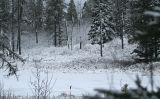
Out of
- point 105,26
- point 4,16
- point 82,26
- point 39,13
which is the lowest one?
point 105,26

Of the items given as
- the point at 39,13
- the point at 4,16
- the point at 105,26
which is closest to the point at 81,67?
the point at 105,26

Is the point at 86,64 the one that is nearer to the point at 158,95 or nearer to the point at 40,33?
the point at 158,95

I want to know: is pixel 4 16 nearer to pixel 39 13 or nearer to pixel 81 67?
pixel 39 13

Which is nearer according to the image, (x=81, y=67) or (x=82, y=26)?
(x=81, y=67)

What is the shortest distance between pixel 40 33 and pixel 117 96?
157 feet

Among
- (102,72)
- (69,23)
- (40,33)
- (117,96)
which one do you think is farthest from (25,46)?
(117,96)

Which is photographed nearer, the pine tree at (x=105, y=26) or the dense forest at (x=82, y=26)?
the dense forest at (x=82, y=26)

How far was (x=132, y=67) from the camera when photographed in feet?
60.4

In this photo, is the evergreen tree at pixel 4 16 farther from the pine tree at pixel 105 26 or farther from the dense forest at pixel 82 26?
the pine tree at pixel 105 26

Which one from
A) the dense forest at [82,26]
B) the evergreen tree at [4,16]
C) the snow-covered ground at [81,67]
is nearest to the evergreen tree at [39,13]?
the dense forest at [82,26]

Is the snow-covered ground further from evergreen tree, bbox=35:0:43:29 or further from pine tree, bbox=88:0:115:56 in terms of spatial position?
evergreen tree, bbox=35:0:43:29

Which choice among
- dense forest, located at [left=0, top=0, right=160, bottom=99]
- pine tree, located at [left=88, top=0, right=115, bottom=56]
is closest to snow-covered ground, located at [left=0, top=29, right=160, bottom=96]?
dense forest, located at [left=0, top=0, right=160, bottom=99]

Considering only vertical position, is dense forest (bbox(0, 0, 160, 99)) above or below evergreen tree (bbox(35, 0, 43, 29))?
below

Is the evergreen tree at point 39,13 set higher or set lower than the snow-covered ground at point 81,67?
higher
